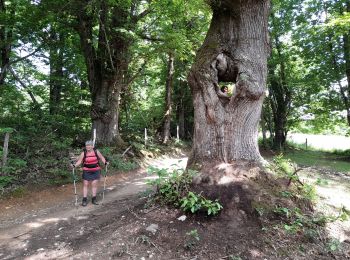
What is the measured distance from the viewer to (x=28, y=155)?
9.26m

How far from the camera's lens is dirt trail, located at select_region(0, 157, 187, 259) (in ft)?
16.2

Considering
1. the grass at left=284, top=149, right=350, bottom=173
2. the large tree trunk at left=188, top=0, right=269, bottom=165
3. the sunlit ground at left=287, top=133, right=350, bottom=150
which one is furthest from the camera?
the sunlit ground at left=287, top=133, right=350, bottom=150

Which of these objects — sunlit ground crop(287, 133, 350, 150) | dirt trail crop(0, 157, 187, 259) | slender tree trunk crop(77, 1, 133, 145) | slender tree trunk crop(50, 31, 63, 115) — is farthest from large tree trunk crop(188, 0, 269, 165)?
sunlit ground crop(287, 133, 350, 150)

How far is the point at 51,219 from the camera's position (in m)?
6.40

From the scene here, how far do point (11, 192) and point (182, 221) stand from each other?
507 centimetres

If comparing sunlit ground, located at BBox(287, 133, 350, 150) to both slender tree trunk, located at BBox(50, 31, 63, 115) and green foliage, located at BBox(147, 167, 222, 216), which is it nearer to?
slender tree trunk, located at BBox(50, 31, 63, 115)

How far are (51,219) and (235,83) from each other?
16.6 feet

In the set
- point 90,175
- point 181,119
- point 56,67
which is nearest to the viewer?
point 90,175

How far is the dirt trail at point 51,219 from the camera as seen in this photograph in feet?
16.2

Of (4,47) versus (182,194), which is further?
(4,47)

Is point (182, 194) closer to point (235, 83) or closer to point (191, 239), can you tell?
point (191, 239)

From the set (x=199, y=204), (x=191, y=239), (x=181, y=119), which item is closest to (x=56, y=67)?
(x=181, y=119)

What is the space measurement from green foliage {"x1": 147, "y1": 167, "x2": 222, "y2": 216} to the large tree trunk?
0.75 m

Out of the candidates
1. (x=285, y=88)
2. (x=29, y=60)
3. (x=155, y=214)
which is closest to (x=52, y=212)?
(x=155, y=214)
